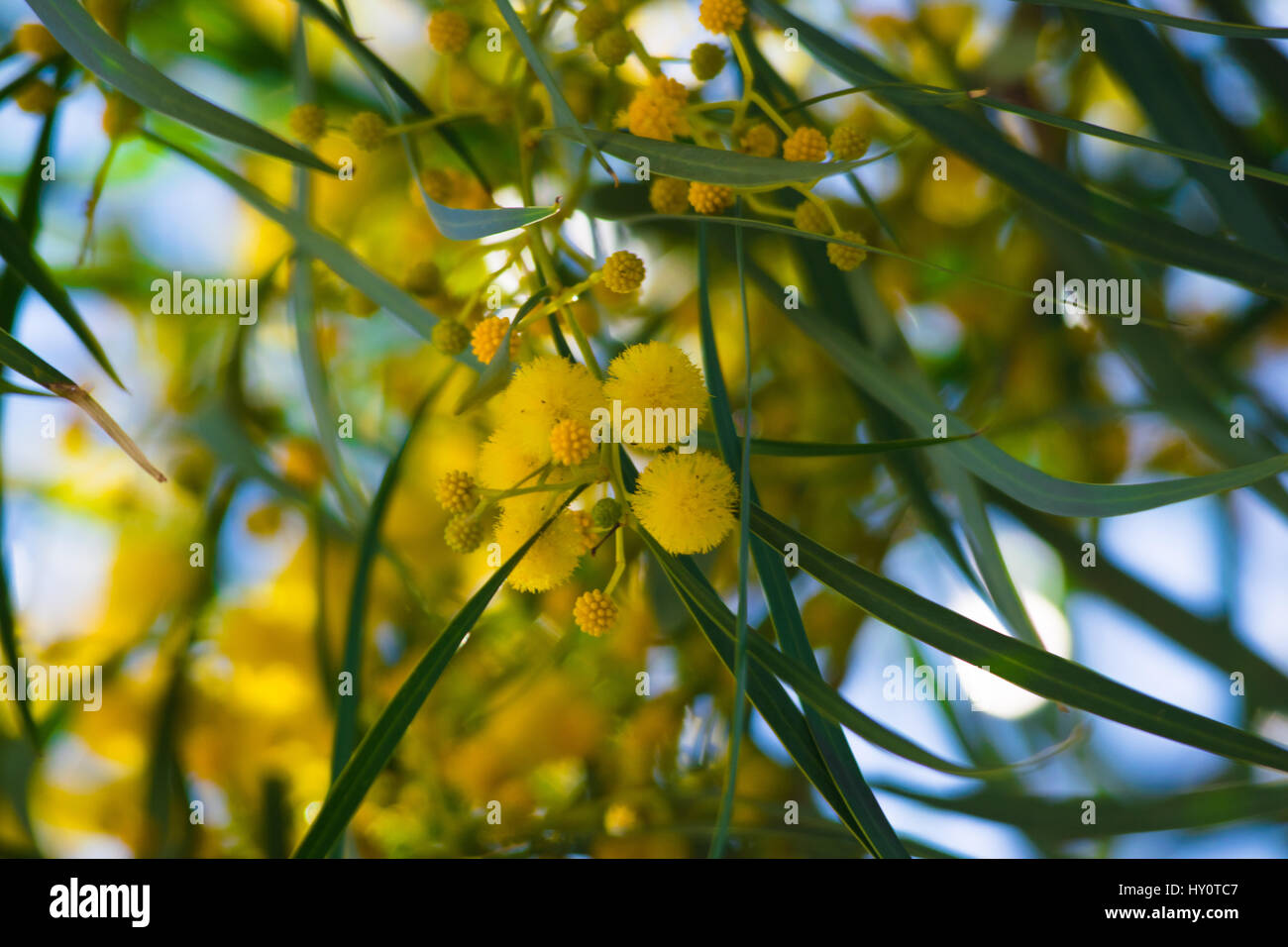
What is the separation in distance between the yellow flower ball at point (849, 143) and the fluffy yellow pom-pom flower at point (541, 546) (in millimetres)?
231

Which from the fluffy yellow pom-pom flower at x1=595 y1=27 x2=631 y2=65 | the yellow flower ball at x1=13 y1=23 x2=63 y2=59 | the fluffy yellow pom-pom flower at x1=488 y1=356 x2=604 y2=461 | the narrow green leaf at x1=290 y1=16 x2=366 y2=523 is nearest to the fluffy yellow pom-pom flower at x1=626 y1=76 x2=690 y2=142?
the fluffy yellow pom-pom flower at x1=595 y1=27 x2=631 y2=65

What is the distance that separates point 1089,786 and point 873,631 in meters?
0.25

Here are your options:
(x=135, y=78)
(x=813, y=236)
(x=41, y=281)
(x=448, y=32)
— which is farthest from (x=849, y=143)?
(x=41, y=281)

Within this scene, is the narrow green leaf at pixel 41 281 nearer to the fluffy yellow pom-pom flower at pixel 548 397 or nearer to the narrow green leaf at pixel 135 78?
the narrow green leaf at pixel 135 78

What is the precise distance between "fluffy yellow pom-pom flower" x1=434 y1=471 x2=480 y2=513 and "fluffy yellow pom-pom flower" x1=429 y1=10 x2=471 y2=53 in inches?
10.5

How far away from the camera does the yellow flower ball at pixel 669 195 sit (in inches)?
17.5

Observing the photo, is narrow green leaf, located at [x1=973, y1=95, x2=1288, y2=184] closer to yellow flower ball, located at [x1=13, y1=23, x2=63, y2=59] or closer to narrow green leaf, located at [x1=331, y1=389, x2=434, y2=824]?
narrow green leaf, located at [x1=331, y1=389, x2=434, y2=824]

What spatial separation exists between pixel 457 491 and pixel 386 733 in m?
0.12

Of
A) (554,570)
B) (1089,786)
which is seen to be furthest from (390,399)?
(1089,786)

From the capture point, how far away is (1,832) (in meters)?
0.77

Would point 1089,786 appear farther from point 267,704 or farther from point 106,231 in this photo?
point 106,231

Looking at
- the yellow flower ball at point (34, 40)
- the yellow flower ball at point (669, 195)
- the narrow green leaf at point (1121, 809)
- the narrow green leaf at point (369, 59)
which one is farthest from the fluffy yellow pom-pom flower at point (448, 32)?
the narrow green leaf at point (1121, 809)

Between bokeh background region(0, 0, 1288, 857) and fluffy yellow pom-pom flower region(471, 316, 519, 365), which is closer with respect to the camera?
fluffy yellow pom-pom flower region(471, 316, 519, 365)

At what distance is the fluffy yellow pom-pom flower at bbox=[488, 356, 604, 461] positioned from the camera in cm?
36
